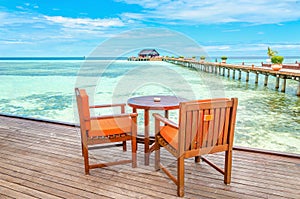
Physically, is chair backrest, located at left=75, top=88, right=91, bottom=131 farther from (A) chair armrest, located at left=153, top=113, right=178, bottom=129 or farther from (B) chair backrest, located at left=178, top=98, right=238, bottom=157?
(B) chair backrest, located at left=178, top=98, right=238, bottom=157

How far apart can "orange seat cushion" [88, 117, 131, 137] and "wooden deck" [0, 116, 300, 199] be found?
0.43m

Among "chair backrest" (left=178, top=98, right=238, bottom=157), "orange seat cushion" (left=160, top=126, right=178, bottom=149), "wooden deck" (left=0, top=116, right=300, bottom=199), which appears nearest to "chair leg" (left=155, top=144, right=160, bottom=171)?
"wooden deck" (left=0, top=116, right=300, bottom=199)

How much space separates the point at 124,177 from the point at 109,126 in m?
0.52

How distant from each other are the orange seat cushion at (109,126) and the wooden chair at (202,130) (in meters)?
0.50

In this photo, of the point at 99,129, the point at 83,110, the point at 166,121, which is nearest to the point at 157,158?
the point at 166,121

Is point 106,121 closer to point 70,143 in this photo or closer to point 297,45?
point 70,143

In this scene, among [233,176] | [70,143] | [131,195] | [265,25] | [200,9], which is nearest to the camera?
[131,195]

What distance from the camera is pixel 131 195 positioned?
74.8 inches

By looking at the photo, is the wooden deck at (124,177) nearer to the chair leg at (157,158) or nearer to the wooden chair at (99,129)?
the chair leg at (157,158)

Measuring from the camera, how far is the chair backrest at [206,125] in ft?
5.65

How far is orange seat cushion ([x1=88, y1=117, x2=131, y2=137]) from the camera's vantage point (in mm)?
2205

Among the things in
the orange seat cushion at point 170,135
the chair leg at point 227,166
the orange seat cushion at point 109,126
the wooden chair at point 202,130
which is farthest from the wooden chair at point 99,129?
the chair leg at point 227,166

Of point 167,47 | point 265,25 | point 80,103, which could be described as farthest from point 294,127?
point 265,25

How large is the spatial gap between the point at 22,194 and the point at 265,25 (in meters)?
26.2
